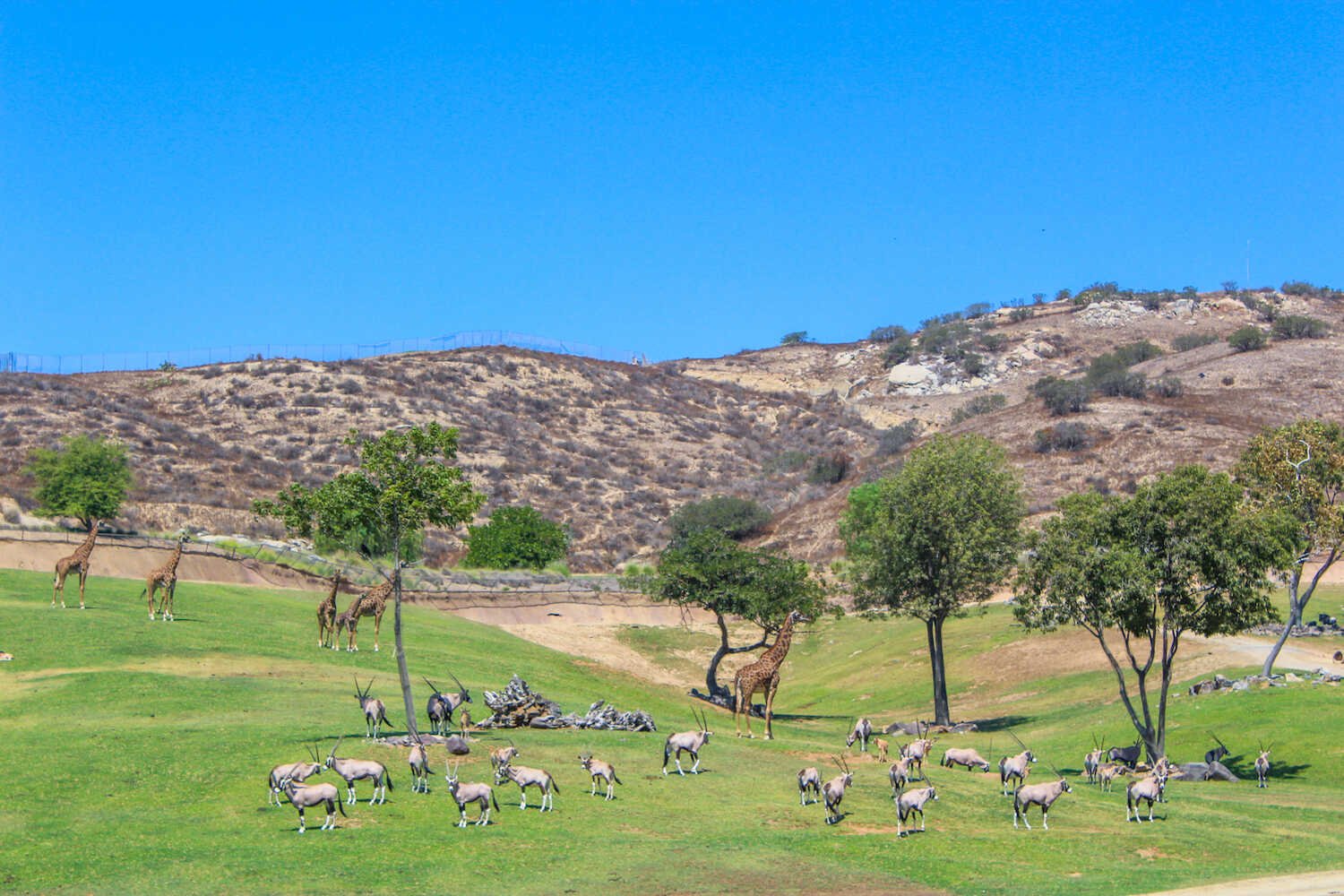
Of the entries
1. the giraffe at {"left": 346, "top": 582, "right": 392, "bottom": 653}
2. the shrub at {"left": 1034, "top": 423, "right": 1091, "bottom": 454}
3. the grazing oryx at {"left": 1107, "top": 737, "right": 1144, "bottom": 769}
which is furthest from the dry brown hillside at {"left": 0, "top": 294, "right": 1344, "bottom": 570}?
the grazing oryx at {"left": 1107, "top": 737, "right": 1144, "bottom": 769}

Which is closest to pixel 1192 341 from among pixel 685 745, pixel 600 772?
pixel 685 745

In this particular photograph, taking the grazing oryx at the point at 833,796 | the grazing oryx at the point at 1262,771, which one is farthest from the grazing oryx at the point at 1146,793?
the grazing oryx at the point at 1262,771

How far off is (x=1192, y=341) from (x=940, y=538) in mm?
128691

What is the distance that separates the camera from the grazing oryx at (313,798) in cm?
2219

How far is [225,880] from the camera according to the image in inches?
763

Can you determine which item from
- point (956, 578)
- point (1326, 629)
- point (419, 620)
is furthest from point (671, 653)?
point (1326, 629)

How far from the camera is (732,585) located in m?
51.5

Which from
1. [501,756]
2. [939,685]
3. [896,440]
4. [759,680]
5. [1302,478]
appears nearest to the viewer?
[501,756]

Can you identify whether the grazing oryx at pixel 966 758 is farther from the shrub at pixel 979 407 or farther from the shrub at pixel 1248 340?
the shrub at pixel 1248 340

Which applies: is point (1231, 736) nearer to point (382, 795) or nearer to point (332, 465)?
point (382, 795)

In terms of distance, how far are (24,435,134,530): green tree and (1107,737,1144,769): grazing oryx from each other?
61.9 metres

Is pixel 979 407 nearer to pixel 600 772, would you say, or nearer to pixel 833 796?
pixel 833 796

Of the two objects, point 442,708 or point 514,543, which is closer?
point 442,708

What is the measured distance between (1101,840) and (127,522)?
78.9 metres
